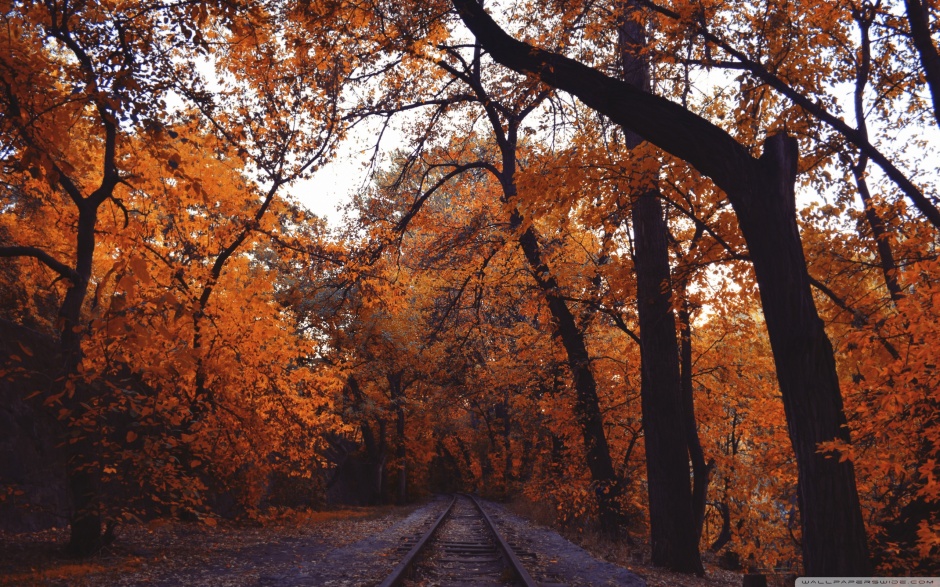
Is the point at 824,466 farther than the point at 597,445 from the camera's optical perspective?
No

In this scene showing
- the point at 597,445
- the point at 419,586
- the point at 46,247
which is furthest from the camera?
the point at 597,445

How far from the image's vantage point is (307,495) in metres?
25.8

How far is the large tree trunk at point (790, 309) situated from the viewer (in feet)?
16.7

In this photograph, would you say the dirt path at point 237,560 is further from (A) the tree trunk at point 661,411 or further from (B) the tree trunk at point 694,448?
(B) the tree trunk at point 694,448

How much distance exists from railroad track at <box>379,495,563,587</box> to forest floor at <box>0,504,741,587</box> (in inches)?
17.1

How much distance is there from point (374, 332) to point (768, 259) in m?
23.1

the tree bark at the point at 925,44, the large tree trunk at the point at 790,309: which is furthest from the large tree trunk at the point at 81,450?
the tree bark at the point at 925,44

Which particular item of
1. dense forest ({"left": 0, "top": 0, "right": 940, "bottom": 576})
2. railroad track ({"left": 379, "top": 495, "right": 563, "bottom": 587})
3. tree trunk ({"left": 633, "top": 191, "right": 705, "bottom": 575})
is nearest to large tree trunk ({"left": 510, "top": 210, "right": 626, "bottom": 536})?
dense forest ({"left": 0, "top": 0, "right": 940, "bottom": 576})

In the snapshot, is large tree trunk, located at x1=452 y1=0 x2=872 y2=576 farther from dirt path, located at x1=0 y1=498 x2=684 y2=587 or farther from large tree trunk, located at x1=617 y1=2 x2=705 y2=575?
large tree trunk, located at x1=617 y1=2 x2=705 y2=575

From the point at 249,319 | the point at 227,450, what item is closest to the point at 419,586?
the point at 227,450

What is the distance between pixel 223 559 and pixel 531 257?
Answer: 8862 millimetres

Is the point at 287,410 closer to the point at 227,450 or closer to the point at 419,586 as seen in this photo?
the point at 227,450

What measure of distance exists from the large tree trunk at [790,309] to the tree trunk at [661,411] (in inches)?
184

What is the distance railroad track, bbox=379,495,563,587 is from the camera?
865 centimetres
